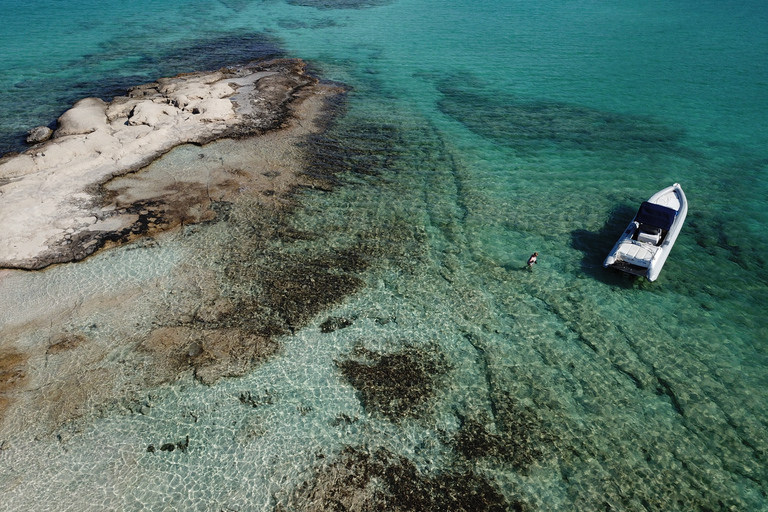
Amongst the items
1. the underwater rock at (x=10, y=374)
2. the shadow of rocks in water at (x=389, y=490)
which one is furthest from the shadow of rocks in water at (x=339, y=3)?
the shadow of rocks in water at (x=389, y=490)

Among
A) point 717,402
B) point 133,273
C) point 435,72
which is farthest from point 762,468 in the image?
point 435,72

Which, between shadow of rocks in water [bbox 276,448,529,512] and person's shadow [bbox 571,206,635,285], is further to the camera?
person's shadow [bbox 571,206,635,285]

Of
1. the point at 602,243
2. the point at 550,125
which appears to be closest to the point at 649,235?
the point at 602,243

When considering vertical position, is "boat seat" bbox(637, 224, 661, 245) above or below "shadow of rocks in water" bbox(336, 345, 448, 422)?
above

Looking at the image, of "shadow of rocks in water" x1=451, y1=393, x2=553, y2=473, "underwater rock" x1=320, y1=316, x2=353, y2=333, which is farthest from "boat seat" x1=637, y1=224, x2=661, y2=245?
"underwater rock" x1=320, y1=316, x2=353, y2=333

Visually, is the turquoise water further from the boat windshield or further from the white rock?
the white rock

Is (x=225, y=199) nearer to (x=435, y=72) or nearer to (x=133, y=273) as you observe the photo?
(x=133, y=273)

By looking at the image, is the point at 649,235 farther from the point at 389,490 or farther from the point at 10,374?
the point at 10,374

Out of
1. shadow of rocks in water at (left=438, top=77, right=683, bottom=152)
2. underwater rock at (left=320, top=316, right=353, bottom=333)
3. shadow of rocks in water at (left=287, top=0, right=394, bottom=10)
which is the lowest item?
underwater rock at (left=320, top=316, right=353, bottom=333)
